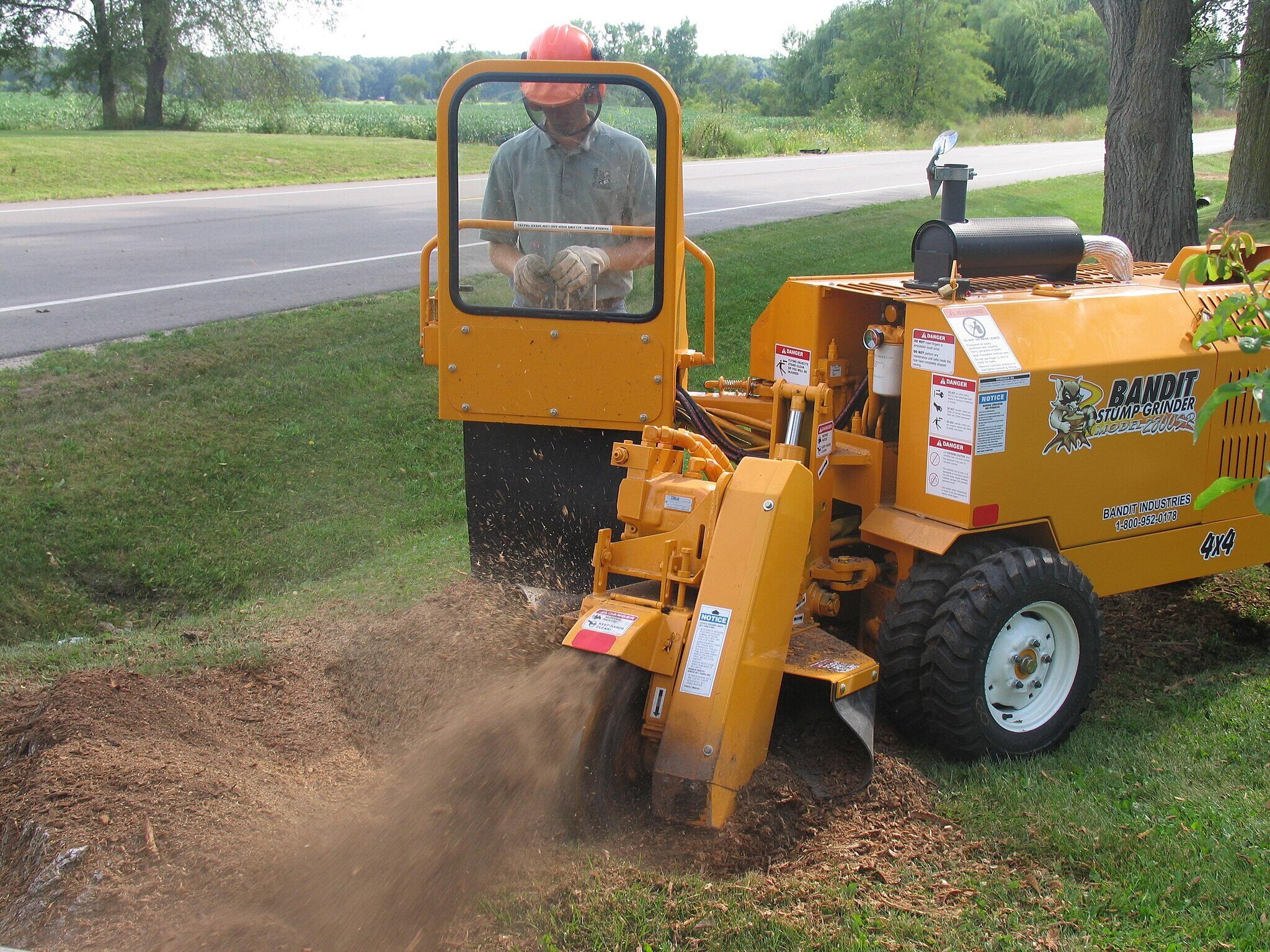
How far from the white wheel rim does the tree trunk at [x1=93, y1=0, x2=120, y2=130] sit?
34.2 m

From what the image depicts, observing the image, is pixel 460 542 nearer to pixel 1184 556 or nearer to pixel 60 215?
pixel 1184 556

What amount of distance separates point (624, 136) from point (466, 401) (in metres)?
1.16

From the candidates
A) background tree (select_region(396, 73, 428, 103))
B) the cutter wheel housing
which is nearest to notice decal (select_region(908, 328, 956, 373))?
the cutter wheel housing

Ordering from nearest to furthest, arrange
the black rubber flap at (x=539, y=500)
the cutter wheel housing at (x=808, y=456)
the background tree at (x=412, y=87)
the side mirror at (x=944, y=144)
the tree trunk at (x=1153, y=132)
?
the cutter wheel housing at (x=808, y=456) → the black rubber flap at (x=539, y=500) → the side mirror at (x=944, y=144) → the tree trunk at (x=1153, y=132) → the background tree at (x=412, y=87)

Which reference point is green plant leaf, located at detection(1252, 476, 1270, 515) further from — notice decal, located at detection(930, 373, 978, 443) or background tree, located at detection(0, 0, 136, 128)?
background tree, located at detection(0, 0, 136, 128)

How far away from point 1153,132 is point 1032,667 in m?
9.22

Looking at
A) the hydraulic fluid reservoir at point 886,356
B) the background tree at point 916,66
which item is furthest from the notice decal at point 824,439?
the background tree at point 916,66

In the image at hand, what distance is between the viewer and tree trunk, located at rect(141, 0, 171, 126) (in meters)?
33.5

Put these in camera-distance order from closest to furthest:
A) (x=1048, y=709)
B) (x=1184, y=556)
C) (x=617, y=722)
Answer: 1. (x=617, y=722)
2. (x=1048, y=709)
3. (x=1184, y=556)

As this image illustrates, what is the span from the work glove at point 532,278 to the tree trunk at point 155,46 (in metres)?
33.1

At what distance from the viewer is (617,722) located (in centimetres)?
359

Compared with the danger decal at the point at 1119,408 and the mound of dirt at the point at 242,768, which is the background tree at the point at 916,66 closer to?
the danger decal at the point at 1119,408

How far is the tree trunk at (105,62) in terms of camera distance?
33.0m

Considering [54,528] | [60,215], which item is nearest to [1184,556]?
[54,528]
